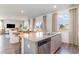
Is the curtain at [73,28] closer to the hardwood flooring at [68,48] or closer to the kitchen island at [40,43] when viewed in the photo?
the hardwood flooring at [68,48]

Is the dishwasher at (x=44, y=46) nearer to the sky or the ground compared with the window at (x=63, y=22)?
nearer to the ground

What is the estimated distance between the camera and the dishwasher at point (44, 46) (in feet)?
5.51

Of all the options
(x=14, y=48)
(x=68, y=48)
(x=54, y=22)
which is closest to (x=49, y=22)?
(x=54, y=22)

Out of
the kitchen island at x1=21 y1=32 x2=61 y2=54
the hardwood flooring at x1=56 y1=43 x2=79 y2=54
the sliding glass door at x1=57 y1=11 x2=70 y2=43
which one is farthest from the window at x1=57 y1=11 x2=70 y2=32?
the hardwood flooring at x1=56 y1=43 x2=79 y2=54

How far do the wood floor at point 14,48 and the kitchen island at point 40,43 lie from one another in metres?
0.09

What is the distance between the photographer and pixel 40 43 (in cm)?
176

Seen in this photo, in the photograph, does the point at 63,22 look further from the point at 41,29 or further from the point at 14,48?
the point at 14,48

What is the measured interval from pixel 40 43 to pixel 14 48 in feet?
1.60

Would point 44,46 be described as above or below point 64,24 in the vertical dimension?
below

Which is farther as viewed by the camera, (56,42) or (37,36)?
(37,36)

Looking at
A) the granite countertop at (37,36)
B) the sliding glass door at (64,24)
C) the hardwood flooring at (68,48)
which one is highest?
the sliding glass door at (64,24)

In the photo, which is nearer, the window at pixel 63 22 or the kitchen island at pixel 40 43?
the kitchen island at pixel 40 43

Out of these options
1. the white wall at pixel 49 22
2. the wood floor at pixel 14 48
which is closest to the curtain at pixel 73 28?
the wood floor at pixel 14 48
